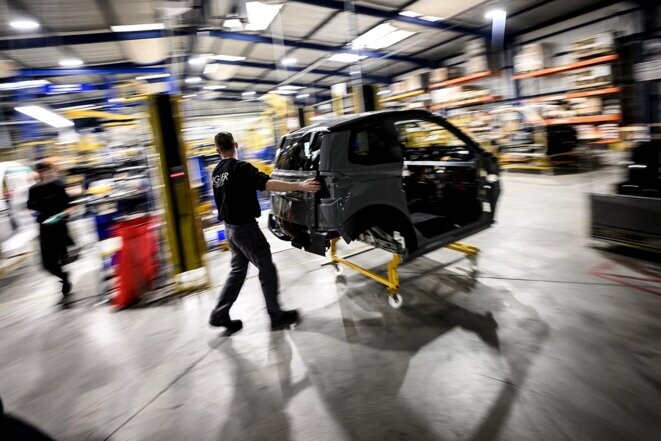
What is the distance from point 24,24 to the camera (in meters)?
7.56

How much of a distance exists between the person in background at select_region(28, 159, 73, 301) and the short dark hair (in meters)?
2.70

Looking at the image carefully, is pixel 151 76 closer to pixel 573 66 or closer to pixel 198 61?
pixel 198 61

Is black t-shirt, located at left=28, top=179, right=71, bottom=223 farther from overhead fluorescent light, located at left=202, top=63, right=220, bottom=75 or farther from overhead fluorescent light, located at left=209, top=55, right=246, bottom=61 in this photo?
overhead fluorescent light, located at left=202, top=63, right=220, bottom=75

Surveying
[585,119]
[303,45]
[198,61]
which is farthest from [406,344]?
[303,45]

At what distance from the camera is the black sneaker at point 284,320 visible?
3.30 m

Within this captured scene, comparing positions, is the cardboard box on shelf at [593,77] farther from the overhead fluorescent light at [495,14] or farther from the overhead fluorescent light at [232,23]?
the overhead fluorescent light at [232,23]

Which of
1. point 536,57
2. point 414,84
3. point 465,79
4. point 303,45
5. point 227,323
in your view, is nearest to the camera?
point 227,323

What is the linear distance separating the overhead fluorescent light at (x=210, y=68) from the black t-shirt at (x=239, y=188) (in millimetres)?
13425

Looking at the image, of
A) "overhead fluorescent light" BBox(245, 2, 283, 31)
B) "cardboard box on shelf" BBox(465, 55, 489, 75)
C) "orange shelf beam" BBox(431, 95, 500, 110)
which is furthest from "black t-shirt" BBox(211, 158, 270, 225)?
"cardboard box on shelf" BBox(465, 55, 489, 75)

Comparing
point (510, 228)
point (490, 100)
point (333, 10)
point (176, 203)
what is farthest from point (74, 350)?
point (490, 100)

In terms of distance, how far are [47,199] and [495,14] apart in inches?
486

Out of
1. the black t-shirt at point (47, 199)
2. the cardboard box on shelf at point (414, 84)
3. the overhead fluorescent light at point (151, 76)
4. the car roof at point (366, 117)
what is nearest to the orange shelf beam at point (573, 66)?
the cardboard box on shelf at point (414, 84)

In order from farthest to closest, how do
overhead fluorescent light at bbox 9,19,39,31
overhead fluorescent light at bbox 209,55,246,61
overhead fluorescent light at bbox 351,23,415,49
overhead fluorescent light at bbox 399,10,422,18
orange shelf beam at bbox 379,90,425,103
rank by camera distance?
orange shelf beam at bbox 379,90,425,103, overhead fluorescent light at bbox 209,55,246,61, overhead fluorescent light at bbox 351,23,415,49, overhead fluorescent light at bbox 399,10,422,18, overhead fluorescent light at bbox 9,19,39,31

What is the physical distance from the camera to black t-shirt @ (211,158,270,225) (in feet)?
9.89
